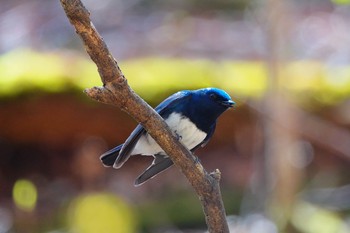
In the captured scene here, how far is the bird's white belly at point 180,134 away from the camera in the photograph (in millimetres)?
3538

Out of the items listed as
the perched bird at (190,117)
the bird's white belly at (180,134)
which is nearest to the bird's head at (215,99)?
the perched bird at (190,117)

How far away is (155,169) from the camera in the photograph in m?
3.43

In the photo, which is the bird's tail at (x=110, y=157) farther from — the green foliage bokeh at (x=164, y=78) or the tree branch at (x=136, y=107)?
the green foliage bokeh at (x=164, y=78)

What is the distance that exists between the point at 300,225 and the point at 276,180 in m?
0.53

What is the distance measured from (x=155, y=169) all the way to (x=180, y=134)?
7.8 inches

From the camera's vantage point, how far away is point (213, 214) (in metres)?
2.73

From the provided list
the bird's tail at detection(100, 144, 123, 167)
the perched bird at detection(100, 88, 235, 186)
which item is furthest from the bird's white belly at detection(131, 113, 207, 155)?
the bird's tail at detection(100, 144, 123, 167)

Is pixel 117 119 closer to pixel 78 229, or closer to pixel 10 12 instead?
pixel 78 229

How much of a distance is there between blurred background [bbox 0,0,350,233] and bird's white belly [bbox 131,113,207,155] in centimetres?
222

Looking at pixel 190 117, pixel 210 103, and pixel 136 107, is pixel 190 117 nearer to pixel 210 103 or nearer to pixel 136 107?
pixel 210 103

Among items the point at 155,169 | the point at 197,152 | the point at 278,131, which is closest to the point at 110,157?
the point at 155,169

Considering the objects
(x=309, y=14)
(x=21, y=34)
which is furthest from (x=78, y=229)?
(x=309, y=14)

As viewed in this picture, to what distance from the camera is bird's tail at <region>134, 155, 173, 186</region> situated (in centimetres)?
335

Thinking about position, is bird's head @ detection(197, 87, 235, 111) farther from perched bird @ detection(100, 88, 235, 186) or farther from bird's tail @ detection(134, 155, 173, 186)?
bird's tail @ detection(134, 155, 173, 186)
